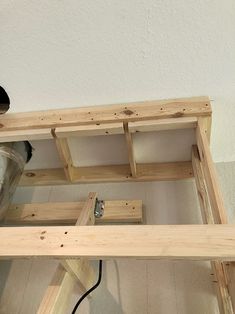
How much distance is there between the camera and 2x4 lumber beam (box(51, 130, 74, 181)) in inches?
52.4

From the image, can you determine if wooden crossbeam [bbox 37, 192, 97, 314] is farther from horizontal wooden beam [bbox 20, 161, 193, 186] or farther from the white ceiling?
the white ceiling

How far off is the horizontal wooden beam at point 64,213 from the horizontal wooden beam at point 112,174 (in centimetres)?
15

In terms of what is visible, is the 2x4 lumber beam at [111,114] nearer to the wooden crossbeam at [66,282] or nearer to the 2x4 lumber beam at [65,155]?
the 2x4 lumber beam at [65,155]

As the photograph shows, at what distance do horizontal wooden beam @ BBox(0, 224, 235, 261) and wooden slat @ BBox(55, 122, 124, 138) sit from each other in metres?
0.52

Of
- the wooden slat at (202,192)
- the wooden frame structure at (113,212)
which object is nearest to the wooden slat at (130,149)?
the wooden frame structure at (113,212)

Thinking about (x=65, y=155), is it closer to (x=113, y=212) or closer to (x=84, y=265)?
(x=113, y=212)

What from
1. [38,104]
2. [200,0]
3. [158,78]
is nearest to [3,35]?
[38,104]

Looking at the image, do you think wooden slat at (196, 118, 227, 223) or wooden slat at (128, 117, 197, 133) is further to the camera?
wooden slat at (128, 117, 197, 133)

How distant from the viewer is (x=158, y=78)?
119 cm

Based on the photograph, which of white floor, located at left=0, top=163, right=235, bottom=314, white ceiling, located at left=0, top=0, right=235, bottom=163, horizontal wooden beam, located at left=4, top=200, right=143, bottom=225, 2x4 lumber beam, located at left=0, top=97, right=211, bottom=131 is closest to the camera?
white ceiling, located at left=0, top=0, right=235, bottom=163

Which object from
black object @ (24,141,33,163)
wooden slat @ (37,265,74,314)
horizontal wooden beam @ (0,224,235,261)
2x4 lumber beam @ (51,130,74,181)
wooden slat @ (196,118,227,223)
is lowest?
wooden slat @ (37,265,74,314)

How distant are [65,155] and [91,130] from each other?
25 centimetres

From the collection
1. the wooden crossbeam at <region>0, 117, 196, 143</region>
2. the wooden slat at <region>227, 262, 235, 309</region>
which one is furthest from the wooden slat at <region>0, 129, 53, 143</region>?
the wooden slat at <region>227, 262, 235, 309</region>

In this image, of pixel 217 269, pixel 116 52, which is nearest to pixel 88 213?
pixel 217 269
